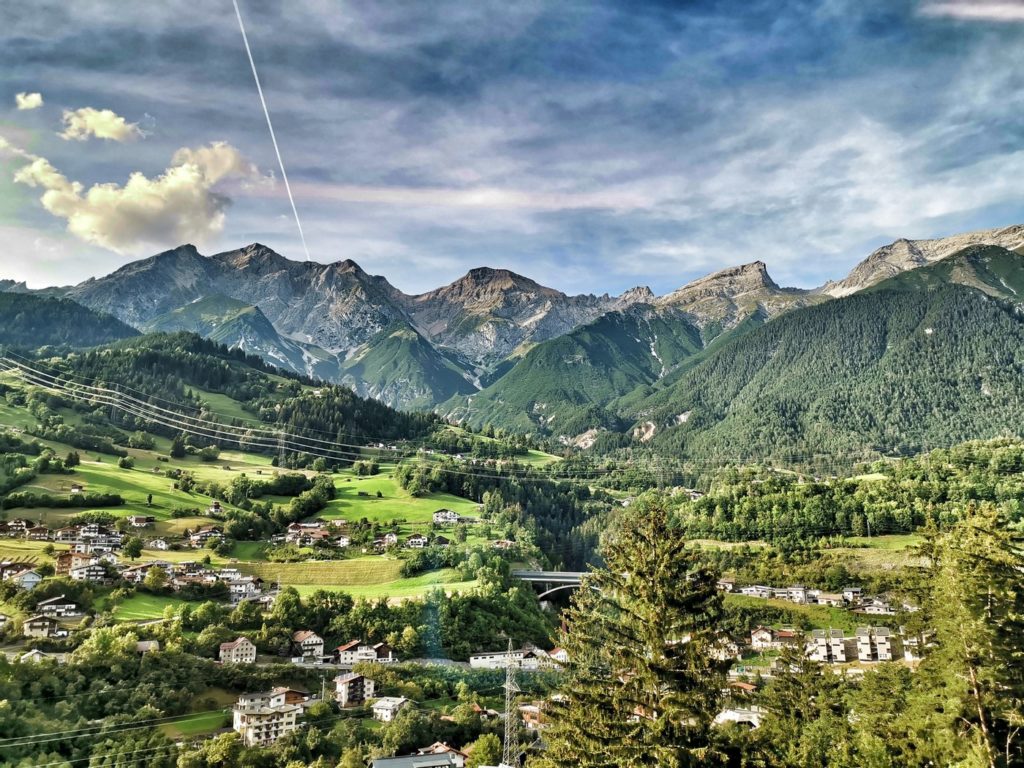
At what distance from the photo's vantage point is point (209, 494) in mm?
85500

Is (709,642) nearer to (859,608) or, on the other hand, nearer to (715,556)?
(859,608)

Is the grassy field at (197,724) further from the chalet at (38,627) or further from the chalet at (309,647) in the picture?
the chalet at (38,627)

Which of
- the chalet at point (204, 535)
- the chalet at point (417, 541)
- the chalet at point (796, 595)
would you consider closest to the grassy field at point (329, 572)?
the chalet at point (417, 541)

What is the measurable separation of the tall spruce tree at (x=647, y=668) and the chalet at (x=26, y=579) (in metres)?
47.6

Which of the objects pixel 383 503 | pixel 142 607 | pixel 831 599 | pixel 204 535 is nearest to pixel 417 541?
pixel 383 503

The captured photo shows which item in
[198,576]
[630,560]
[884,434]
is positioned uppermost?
[884,434]

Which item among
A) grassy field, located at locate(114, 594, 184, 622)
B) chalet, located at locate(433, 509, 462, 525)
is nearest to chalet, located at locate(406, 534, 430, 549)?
chalet, located at locate(433, 509, 462, 525)

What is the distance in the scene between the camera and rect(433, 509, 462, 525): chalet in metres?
88.5

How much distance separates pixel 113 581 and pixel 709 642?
5366 cm

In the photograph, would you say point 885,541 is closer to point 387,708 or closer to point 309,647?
point 387,708

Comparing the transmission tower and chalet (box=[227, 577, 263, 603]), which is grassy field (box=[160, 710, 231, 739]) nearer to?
the transmission tower

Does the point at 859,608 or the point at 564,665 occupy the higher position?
the point at 564,665

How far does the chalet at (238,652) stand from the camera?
4562 cm

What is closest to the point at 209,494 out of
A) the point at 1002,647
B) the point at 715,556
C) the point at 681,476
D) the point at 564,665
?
the point at 715,556
